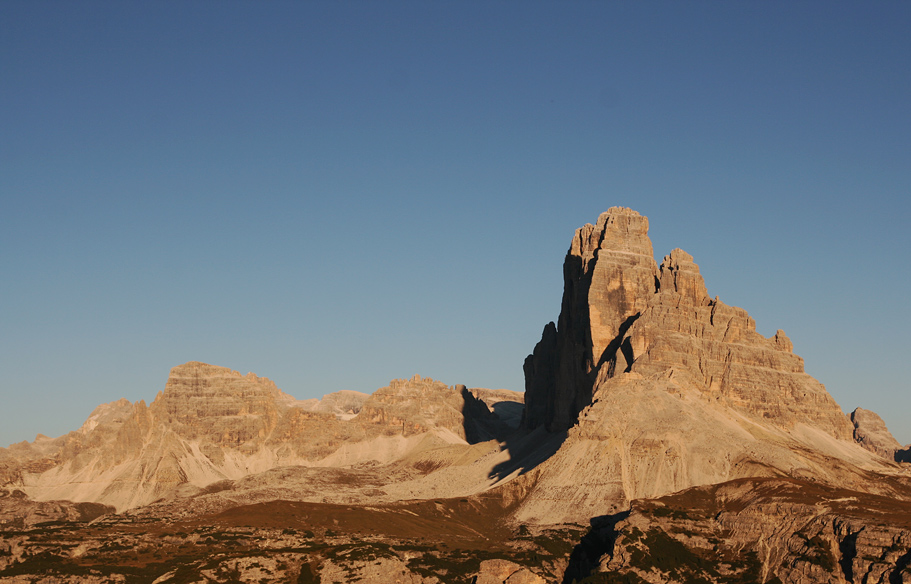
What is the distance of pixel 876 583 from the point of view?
653ft
